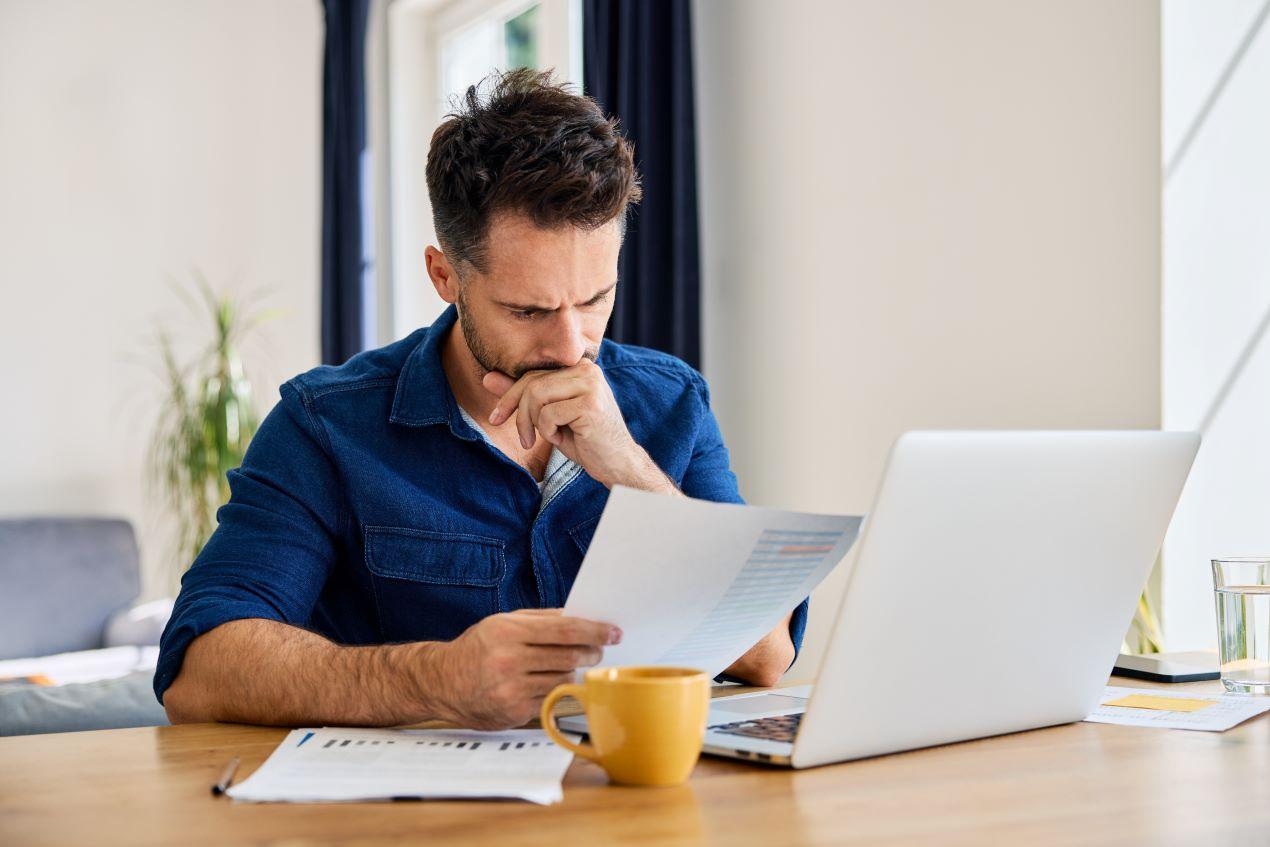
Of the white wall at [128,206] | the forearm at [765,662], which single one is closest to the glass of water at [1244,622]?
the forearm at [765,662]

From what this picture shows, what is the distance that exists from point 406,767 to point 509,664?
0.11 metres

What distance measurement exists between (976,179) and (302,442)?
137 centimetres

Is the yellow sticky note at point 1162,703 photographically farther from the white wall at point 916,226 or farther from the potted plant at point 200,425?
the potted plant at point 200,425

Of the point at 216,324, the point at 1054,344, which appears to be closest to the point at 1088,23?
the point at 1054,344

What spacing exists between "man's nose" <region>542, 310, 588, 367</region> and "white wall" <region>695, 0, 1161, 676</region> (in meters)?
0.99

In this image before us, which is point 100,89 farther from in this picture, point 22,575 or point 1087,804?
point 1087,804

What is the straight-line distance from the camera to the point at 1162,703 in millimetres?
1189

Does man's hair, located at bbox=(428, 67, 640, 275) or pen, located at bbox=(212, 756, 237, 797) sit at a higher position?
man's hair, located at bbox=(428, 67, 640, 275)

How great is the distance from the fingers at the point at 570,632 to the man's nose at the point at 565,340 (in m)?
0.54

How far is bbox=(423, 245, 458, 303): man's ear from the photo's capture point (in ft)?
5.10

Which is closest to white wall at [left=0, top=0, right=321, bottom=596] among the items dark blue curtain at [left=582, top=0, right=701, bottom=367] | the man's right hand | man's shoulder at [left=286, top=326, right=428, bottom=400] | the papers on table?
dark blue curtain at [left=582, top=0, right=701, bottom=367]

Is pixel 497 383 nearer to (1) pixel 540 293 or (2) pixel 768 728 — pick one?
(1) pixel 540 293

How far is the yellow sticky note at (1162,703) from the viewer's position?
1.17 meters

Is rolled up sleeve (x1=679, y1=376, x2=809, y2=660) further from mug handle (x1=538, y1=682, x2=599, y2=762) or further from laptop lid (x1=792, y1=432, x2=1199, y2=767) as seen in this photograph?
mug handle (x1=538, y1=682, x2=599, y2=762)
